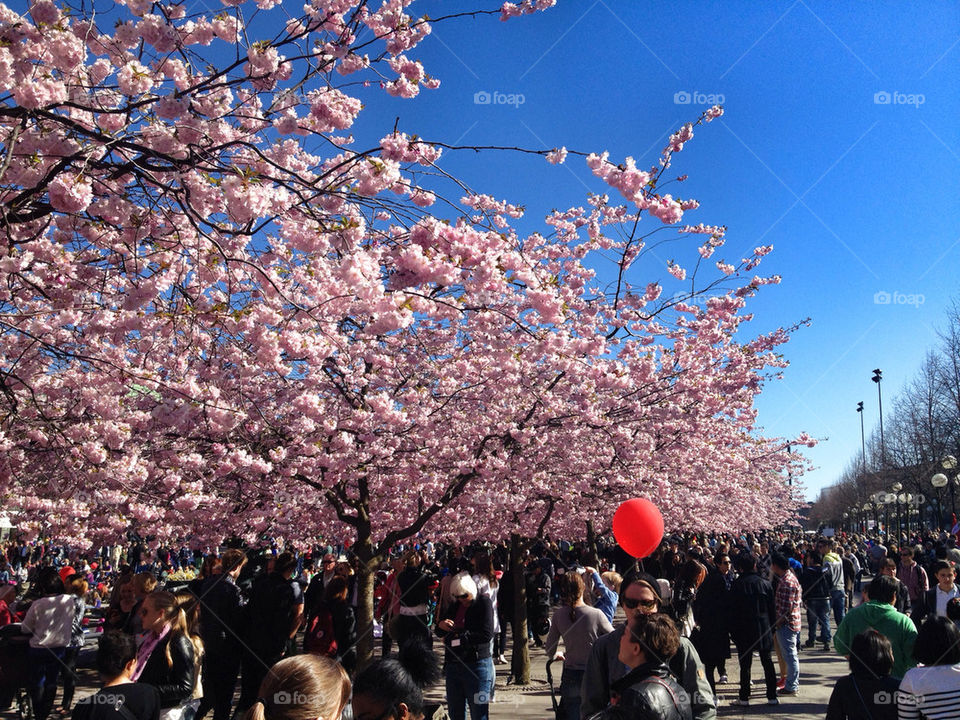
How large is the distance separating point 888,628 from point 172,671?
17.7ft

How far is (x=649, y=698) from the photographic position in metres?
3.41

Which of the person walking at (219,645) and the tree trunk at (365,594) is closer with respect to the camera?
the person walking at (219,645)

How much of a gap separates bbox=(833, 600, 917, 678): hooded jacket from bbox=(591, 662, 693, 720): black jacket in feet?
9.44

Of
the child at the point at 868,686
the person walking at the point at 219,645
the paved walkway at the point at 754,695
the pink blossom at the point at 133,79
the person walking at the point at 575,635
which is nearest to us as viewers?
the child at the point at 868,686

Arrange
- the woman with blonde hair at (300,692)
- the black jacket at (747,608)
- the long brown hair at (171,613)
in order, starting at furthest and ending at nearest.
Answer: the black jacket at (747,608)
the long brown hair at (171,613)
the woman with blonde hair at (300,692)

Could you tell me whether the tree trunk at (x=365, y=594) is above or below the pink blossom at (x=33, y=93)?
below

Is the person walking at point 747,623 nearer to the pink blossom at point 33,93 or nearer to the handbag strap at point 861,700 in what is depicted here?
the handbag strap at point 861,700

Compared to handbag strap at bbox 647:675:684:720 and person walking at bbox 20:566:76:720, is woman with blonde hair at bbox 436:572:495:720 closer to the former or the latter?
handbag strap at bbox 647:675:684:720

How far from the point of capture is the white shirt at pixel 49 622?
8445mm

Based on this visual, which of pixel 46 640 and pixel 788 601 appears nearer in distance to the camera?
pixel 46 640

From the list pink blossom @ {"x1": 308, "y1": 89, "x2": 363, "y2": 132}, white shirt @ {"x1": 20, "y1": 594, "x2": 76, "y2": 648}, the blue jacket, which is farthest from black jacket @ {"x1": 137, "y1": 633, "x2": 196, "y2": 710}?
the blue jacket

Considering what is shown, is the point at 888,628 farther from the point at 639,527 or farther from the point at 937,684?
the point at 639,527

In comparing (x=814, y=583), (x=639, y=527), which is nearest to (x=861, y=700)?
(x=639, y=527)

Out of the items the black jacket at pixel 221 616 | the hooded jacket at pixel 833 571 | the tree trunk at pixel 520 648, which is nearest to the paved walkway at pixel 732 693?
the tree trunk at pixel 520 648
